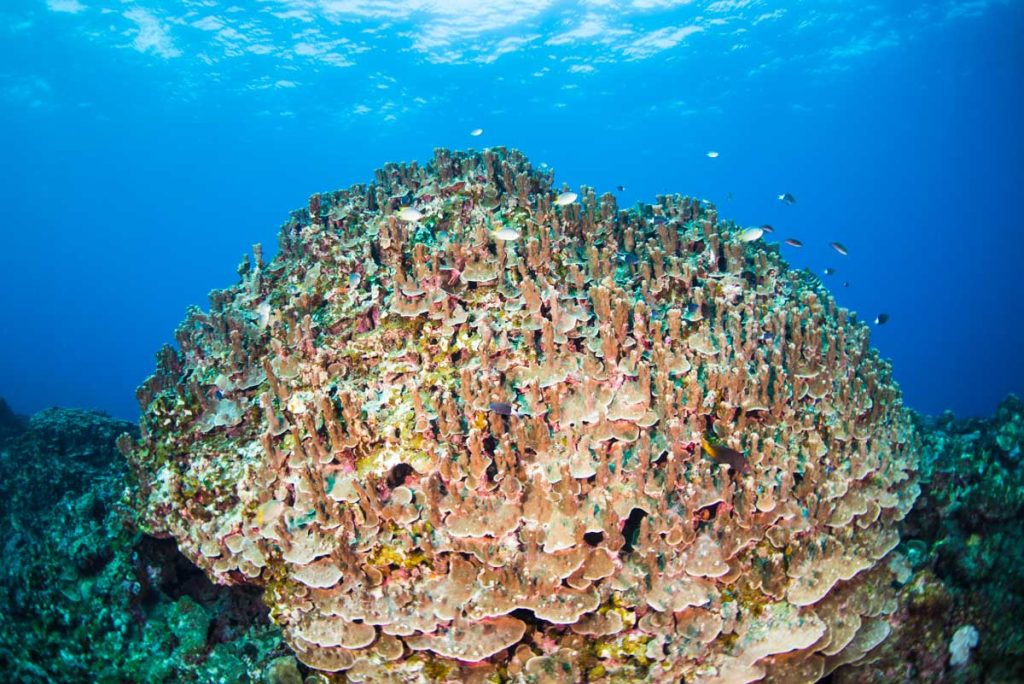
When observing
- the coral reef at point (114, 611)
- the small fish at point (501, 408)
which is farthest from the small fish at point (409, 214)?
the coral reef at point (114, 611)

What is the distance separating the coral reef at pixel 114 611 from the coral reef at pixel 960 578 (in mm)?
6521

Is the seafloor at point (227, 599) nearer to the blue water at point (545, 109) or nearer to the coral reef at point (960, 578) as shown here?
the coral reef at point (960, 578)

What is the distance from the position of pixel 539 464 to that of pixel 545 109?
191 feet

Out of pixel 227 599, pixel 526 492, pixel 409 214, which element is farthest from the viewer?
pixel 409 214

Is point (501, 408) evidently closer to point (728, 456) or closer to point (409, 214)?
point (728, 456)

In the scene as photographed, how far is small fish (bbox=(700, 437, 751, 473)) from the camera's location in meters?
4.77

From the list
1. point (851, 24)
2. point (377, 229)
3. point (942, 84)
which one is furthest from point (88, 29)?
point (942, 84)

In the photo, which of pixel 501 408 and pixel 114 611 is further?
pixel 114 611

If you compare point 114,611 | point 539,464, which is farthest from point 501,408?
point 114,611

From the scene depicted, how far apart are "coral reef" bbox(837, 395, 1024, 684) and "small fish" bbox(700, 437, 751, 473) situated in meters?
1.97

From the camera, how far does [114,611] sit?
20.0 feet

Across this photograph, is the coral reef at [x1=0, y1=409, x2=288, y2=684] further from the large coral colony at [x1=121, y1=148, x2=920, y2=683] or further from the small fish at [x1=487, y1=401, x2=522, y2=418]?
the small fish at [x1=487, y1=401, x2=522, y2=418]

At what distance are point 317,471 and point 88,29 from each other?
4636 centimetres

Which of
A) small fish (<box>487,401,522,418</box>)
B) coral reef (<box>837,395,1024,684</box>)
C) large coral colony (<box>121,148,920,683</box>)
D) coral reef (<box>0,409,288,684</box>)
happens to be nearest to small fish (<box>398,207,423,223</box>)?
large coral colony (<box>121,148,920,683</box>)
